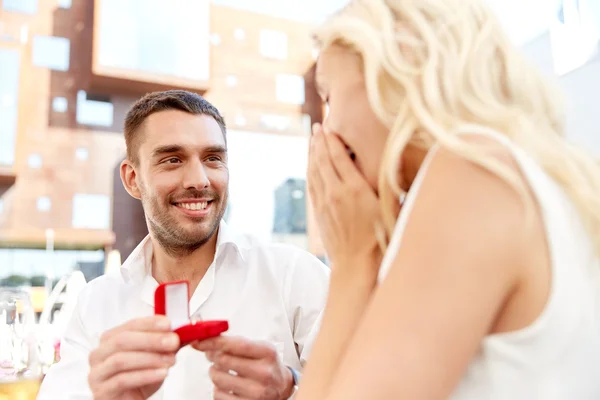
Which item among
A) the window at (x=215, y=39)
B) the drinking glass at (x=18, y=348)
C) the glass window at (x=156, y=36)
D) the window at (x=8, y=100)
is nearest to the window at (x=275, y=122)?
the glass window at (x=156, y=36)

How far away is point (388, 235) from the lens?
0.58 meters

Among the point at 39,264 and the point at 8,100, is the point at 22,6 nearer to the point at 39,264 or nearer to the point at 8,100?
the point at 8,100

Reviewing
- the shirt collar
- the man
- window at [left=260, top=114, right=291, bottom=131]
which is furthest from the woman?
window at [left=260, top=114, right=291, bottom=131]

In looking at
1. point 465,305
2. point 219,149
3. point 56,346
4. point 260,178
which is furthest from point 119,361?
point 260,178

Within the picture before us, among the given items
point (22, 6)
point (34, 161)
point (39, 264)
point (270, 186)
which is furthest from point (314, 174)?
point (22, 6)

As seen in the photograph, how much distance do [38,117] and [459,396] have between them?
6.76 m

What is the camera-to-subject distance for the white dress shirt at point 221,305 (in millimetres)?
1219

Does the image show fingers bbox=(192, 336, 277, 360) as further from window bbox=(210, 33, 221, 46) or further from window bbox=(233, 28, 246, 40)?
window bbox=(233, 28, 246, 40)

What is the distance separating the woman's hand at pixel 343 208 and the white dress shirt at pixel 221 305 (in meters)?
0.60

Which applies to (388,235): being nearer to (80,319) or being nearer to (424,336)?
(424,336)

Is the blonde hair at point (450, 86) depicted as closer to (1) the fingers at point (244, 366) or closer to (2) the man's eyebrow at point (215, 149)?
(1) the fingers at point (244, 366)

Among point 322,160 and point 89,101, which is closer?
point 322,160

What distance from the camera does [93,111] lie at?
6664 millimetres

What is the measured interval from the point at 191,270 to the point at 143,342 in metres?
0.62
